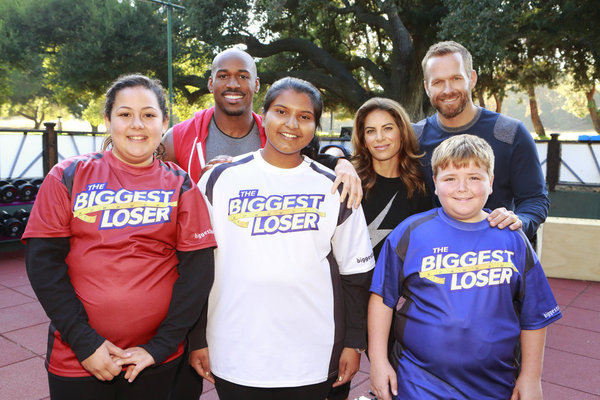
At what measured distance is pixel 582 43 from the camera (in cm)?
1588

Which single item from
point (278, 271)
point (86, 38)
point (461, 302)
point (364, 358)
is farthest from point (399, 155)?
point (86, 38)

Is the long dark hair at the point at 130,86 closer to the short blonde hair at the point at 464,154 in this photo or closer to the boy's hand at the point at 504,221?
the short blonde hair at the point at 464,154

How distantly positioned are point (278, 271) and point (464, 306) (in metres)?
0.81

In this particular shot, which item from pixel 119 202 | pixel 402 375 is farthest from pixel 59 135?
pixel 402 375

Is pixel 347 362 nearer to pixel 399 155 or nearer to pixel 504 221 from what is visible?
pixel 504 221

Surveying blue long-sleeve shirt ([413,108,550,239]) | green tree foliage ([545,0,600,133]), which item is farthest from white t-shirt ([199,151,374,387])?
green tree foliage ([545,0,600,133])

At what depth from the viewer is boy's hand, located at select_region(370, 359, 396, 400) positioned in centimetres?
209

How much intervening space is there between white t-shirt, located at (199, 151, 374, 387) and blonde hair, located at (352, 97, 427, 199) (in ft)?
1.95

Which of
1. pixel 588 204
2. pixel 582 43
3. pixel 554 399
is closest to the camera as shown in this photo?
pixel 554 399

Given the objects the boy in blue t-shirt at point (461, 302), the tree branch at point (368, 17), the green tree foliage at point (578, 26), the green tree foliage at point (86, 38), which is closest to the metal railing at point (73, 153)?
the boy in blue t-shirt at point (461, 302)

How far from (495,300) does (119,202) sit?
162cm

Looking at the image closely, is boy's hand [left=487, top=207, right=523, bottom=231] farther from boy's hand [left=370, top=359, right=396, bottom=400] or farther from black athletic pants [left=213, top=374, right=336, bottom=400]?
black athletic pants [left=213, top=374, right=336, bottom=400]

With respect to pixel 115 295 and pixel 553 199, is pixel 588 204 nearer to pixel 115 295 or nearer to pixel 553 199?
pixel 553 199

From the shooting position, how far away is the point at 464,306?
6.47ft
